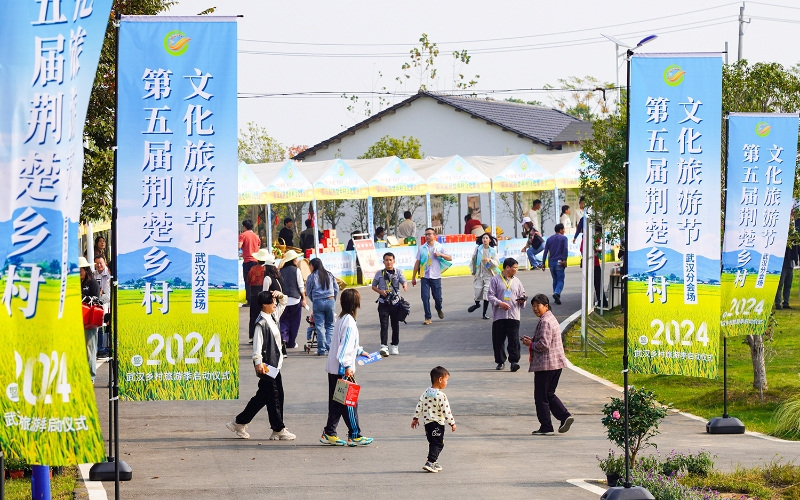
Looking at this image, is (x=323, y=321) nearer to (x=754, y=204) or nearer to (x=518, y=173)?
(x=754, y=204)

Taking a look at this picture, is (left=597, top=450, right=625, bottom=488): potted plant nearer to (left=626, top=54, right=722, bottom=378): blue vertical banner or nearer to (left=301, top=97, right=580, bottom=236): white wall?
(left=626, top=54, right=722, bottom=378): blue vertical banner

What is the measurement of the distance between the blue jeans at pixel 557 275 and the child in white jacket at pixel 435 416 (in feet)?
50.8

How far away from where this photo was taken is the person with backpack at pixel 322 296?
1873 centimetres

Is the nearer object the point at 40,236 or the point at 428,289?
the point at 40,236

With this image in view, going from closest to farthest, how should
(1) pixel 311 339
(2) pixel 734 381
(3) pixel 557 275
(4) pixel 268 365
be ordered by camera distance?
(4) pixel 268 365, (2) pixel 734 381, (1) pixel 311 339, (3) pixel 557 275

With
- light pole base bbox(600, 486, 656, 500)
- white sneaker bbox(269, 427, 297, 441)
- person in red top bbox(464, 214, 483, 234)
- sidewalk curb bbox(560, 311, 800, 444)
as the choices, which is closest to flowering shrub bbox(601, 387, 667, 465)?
light pole base bbox(600, 486, 656, 500)

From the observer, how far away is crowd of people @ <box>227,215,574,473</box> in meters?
12.3

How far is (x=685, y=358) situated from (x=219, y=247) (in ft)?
14.7

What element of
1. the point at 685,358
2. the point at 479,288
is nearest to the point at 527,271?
the point at 479,288

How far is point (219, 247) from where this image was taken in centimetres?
925

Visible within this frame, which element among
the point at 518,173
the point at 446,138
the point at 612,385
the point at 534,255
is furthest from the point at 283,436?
the point at 446,138

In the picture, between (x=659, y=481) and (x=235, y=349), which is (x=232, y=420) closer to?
(x=235, y=349)

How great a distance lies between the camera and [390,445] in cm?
1267

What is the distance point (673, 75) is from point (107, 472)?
6359 mm
